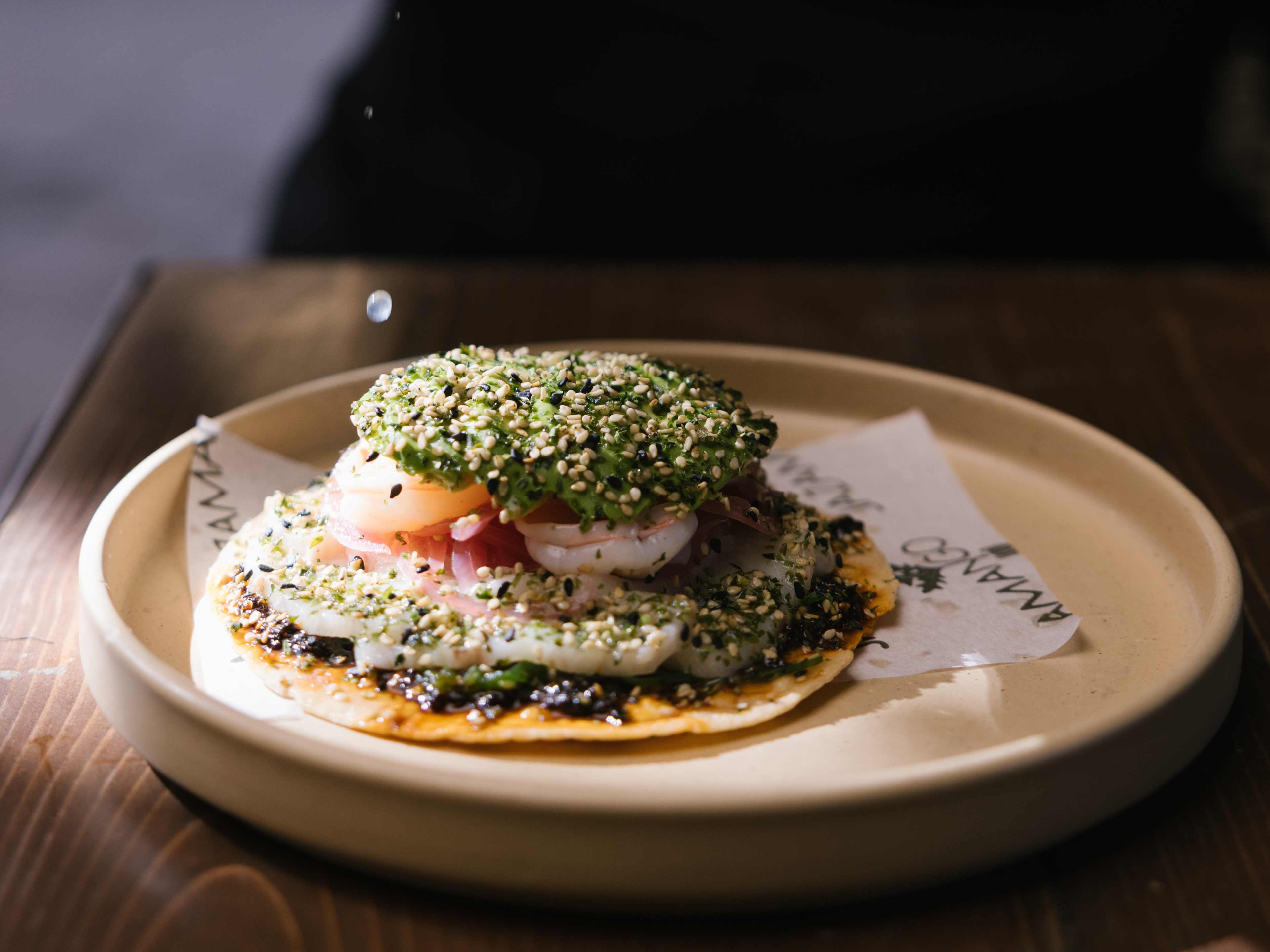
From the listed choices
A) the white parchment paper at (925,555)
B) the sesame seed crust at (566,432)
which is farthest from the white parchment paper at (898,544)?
the sesame seed crust at (566,432)

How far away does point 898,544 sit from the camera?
2.52 m

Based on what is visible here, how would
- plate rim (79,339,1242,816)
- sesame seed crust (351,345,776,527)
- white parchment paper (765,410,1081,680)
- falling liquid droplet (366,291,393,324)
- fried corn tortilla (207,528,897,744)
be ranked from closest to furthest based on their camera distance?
plate rim (79,339,1242,816)
fried corn tortilla (207,528,897,744)
sesame seed crust (351,345,776,527)
white parchment paper (765,410,1081,680)
falling liquid droplet (366,291,393,324)

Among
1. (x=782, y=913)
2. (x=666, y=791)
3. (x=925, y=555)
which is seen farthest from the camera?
(x=925, y=555)

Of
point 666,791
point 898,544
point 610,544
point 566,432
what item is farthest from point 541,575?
point 898,544

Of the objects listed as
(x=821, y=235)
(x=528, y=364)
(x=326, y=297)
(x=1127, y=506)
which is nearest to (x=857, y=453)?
(x=1127, y=506)

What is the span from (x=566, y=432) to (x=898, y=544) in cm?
91

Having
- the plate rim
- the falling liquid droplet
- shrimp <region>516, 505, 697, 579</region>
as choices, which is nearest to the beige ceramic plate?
the plate rim

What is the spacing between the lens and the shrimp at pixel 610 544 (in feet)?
6.56

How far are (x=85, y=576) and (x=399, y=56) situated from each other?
4.20m

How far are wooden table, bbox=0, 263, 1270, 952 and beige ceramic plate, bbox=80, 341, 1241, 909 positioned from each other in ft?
0.20

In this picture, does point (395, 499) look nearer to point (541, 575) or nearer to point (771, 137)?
point (541, 575)

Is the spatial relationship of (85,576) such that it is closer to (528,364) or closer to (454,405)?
(454,405)

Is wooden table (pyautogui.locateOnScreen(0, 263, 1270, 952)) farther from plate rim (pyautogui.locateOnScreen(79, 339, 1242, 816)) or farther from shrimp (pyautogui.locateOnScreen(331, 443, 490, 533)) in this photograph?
shrimp (pyautogui.locateOnScreen(331, 443, 490, 533))

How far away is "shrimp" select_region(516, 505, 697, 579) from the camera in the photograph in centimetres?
200
